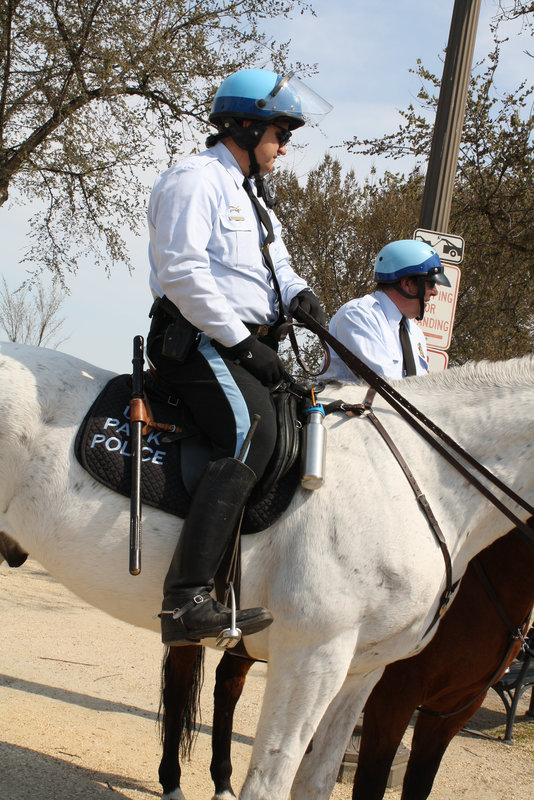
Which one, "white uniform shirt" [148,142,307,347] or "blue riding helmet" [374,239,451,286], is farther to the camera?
"blue riding helmet" [374,239,451,286]

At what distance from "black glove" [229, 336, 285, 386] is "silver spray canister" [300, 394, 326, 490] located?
255 mm

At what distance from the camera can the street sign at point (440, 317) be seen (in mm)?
6102

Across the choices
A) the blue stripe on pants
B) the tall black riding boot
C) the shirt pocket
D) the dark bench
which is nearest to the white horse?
the tall black riding boot

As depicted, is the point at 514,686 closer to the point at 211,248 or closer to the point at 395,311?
the point at 395,311

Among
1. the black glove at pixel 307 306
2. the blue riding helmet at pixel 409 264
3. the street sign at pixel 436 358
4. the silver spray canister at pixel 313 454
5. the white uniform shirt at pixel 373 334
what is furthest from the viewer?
the street sign at pixel 436 358

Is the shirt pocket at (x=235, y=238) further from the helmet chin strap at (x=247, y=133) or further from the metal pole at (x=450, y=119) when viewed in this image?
the metal pole at (x=450, y=119)

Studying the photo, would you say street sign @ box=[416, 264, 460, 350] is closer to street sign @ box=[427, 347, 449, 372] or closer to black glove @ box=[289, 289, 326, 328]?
street sign @ box=[427, 347, 449, 372]

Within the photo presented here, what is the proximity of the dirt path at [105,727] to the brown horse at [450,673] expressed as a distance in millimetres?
1095

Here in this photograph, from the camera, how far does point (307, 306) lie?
3533 mm

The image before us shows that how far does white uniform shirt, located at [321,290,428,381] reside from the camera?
421cm

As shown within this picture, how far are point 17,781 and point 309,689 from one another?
2.23m

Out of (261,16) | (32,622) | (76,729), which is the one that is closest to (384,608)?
(76,729)

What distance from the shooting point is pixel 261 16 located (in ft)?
35.9

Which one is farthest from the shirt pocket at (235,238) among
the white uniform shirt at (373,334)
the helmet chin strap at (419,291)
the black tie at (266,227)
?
the helmet chin strap at (419,291)
